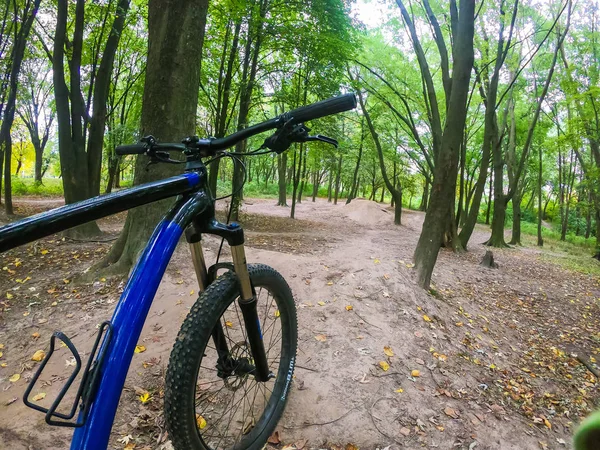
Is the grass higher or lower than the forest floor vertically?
higher

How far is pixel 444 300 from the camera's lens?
5207mm

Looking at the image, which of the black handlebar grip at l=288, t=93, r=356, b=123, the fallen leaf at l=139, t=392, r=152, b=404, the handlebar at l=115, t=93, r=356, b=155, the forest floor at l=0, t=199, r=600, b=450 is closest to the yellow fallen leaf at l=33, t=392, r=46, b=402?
the forest floor at l=0, t=199, r=600, b=450

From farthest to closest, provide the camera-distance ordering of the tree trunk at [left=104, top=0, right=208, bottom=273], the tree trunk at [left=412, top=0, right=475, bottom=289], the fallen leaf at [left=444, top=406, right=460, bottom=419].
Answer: the tree trunk at [left=412, top=0, right=475, bottom=289], the tree trunk at [left=104, top=0, right=208, bottom=273], the fallen leaf at [left=444, top=406, right=460, bottom=419]

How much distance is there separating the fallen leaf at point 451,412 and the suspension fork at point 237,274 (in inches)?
67.1

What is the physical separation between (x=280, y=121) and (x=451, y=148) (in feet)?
14.5

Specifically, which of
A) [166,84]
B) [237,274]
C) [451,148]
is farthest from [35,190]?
[237,274]

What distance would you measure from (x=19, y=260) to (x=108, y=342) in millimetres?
5188

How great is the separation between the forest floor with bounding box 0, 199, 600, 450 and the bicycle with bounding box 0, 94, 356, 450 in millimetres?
336

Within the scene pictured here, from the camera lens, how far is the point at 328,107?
1.51 metres

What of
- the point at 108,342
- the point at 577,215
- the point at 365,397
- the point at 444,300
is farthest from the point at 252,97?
the point at 577,215

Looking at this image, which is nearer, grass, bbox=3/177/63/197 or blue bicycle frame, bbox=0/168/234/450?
blue bicycle frame, bbox=0/168/234/450

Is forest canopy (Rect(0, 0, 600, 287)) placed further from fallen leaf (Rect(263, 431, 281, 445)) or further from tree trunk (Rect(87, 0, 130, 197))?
fallen leaf (Rect(263, 431, 281, 445))

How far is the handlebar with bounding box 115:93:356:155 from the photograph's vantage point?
1507 mm

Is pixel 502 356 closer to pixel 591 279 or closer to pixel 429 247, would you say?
pixel 429 247
